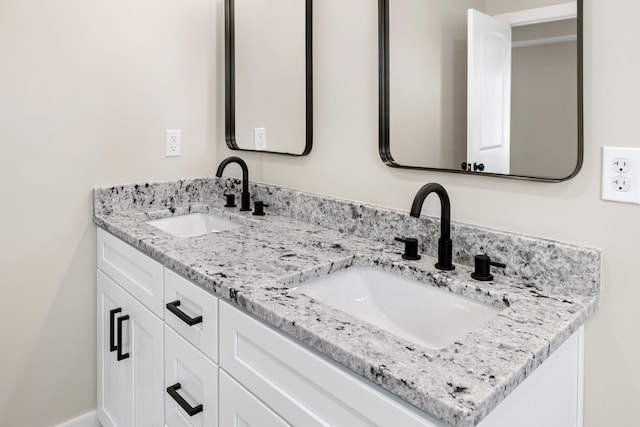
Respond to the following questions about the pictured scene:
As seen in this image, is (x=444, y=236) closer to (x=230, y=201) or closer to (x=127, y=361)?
(x=230, y=201)

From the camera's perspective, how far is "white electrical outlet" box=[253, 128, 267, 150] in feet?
6.23

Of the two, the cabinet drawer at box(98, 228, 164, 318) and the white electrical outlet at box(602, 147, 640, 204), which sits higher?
the white electrical outlet at box(602, 147, 640, 204)

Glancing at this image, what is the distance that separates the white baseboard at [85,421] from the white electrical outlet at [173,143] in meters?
1.08

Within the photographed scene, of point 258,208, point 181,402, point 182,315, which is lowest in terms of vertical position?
point 181,402

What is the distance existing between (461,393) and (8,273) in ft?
5.28

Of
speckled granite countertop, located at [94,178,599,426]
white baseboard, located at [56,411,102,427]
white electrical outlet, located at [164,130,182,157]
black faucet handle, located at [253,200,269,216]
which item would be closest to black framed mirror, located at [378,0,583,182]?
speckled granite countertop, located at [94,178,599,426]

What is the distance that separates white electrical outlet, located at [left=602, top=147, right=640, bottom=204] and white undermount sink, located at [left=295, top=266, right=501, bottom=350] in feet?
1.11

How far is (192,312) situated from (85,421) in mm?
1039

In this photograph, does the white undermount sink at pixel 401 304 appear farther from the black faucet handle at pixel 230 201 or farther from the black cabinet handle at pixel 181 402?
the black faucet handle at pixel 230 201

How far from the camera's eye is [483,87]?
3.84ft

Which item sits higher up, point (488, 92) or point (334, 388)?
point (488, 92)

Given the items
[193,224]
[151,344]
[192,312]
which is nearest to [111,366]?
[151,344]

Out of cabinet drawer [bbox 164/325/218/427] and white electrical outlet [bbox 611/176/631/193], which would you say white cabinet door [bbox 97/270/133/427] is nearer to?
cabinet drawer [bbox 164/325/218/427]

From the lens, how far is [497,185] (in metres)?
1.17
